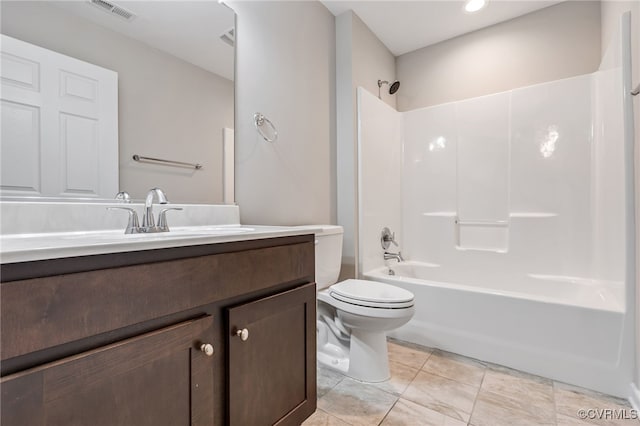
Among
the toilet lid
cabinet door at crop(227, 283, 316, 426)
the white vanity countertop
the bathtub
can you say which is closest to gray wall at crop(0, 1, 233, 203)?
the white vanity countertop

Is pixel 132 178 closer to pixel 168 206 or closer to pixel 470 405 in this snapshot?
pixel 168 206

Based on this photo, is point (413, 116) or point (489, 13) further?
point (413, 116)

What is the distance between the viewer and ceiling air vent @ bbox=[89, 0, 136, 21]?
110cm

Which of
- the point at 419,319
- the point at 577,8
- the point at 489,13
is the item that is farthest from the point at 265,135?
the point at 577,8

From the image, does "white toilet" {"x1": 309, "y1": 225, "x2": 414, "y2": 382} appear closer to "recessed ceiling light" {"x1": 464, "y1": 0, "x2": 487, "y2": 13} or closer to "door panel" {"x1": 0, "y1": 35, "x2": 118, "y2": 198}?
"door panel" {"x1": 0, "y1": 35, "x2": 118, "y2": 198}

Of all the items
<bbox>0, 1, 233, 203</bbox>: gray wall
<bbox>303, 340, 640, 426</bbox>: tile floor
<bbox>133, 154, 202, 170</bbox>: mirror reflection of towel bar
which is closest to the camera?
<bbox>0, 1, 233, 203</bbox>: gray wall

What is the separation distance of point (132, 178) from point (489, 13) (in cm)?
274

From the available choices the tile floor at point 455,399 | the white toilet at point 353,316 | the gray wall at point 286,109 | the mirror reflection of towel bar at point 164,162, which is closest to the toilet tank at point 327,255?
the white toilet at point 353,316

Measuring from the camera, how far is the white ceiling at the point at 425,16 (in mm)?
2170

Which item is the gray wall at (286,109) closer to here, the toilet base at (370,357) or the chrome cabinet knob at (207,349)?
the toilet base at (370,357)

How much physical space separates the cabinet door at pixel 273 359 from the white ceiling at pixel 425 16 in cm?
211

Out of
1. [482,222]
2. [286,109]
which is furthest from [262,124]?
[482,222]

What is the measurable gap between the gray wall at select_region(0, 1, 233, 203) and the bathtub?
141 cm

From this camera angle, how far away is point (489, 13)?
2.30 meters
